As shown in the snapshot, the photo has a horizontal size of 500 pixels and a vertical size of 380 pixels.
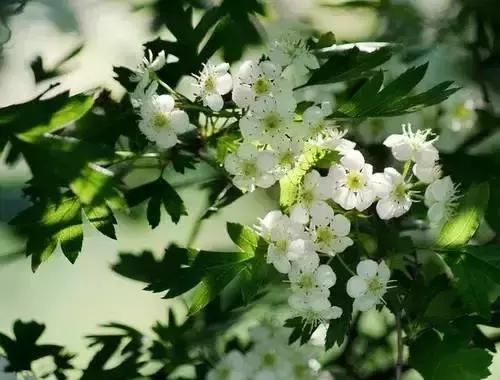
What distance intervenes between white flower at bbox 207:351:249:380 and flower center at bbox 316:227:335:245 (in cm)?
24

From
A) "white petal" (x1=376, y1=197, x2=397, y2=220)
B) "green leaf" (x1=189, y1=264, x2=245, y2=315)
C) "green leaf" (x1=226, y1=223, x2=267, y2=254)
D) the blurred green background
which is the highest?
"white petal" (x1=376, y1=197, x2=397, y2=220)

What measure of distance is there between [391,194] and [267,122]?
13cm

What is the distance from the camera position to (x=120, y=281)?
1364 millimetres

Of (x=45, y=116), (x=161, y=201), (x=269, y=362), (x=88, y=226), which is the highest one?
(x=45, y=116)

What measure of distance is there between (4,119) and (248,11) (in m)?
0.38

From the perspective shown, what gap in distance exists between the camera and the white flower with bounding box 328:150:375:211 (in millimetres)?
782

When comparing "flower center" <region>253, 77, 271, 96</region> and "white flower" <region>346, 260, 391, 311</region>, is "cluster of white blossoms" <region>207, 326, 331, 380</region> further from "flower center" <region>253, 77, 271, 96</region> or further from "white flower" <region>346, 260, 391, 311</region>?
"flower center" <region>253, 77, 271, 96</region>

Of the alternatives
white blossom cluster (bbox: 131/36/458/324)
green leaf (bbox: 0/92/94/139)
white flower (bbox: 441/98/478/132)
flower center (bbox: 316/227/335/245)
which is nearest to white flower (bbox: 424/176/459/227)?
white blossom cluster (bbox: 131/36/458/324)

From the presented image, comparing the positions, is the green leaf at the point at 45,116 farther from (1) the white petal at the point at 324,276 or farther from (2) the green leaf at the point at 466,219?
(2) the green leaf at the point at 466,219

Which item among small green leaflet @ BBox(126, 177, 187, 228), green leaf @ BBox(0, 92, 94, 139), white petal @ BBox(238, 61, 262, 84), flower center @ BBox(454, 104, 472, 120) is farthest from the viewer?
flower center @ BBox(454, 104, 472, 120)

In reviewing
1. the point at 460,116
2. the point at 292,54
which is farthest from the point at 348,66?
the point at 460,116

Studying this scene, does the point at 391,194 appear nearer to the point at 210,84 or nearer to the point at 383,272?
the point at 383,272

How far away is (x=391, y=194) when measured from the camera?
2.59ft

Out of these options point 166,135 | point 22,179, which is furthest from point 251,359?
point 22,179
